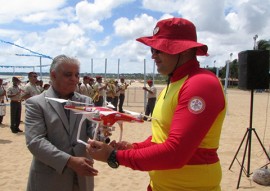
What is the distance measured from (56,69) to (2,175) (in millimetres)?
4398

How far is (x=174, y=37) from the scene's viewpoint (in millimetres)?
1793

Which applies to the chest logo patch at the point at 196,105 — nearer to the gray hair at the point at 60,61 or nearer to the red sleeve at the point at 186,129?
the red sleeve at the point at 186,129

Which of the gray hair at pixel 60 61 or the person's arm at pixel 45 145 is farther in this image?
the gray hair at pixel 60 61

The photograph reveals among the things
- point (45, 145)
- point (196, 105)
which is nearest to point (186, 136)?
point (196, 105)

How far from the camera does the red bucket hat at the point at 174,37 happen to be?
1.75m

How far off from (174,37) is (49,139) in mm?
1239

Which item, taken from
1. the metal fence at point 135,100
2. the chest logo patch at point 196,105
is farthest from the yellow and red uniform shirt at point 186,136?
the metal fence at point 135,100

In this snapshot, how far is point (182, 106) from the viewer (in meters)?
1.60

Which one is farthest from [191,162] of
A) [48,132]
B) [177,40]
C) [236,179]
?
[236,179]

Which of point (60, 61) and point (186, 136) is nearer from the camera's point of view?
point (186, 136)

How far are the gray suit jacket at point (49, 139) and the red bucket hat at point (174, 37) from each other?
37.9 inches

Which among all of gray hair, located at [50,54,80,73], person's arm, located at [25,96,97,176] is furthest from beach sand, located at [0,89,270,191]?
gray hair, located at [50,54,80,73]

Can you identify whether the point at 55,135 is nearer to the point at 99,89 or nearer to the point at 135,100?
the point at 99,89

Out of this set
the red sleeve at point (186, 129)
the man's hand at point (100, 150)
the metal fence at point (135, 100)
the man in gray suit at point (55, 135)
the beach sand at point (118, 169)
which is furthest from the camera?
the metal fence at point (135, 100)
